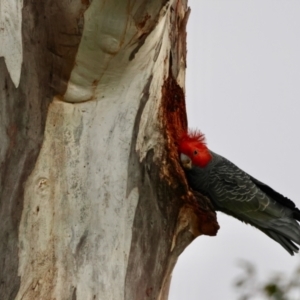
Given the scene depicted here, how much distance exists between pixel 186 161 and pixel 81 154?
1.24 m

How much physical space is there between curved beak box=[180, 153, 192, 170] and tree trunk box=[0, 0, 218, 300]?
63cm

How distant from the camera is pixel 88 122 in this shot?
3180 mm

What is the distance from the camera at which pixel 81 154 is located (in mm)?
3121

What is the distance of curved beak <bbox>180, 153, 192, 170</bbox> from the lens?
403 cm

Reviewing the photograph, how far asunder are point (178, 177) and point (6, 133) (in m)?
0.96

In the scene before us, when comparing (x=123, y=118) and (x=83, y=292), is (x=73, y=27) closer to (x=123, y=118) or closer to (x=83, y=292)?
(x=123, y=118)

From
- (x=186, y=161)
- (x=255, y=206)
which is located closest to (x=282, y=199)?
(x=255, y=206)

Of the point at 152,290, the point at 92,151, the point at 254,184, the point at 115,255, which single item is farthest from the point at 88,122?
the point at 254,184

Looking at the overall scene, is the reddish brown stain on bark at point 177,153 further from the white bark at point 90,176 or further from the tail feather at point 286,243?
the tail feather at point 286,243

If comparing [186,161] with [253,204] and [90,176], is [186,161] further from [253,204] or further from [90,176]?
[90,176]

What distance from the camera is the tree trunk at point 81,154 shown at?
2.93 metres

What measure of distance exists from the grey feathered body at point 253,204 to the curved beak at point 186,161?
258mm

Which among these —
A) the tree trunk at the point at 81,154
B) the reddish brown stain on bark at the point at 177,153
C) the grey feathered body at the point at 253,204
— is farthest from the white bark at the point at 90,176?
the grey feathered body at the point at 253,204

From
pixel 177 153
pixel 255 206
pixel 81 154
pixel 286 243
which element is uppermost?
pixel 177 153
